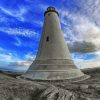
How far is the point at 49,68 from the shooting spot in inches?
631

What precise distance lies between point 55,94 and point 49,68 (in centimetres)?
680

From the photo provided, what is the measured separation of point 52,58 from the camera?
16.8m

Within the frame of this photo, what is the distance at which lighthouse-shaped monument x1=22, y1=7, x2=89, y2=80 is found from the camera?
51.0 ft

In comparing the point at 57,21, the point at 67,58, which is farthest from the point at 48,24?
the point at 67,58

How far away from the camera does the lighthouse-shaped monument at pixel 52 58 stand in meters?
15.5

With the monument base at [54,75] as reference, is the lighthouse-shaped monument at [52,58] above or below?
above

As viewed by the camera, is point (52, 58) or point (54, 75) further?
point (52, 58)

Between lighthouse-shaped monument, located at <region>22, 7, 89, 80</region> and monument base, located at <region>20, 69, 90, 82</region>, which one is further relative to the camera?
lighthouse-shaped monument, located at <region>22, 7, 89, 80</region>

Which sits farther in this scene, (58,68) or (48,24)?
(48,24)

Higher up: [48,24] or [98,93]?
[48,24]

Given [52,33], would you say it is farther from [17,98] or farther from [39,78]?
[17,98]

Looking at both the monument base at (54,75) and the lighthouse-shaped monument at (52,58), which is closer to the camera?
the monument base at (54,75)

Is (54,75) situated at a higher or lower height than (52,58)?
lower

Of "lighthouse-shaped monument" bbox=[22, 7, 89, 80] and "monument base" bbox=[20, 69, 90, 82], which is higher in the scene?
"lighthouse-shaped monument" bbox=[22, 7, 89, 80]
